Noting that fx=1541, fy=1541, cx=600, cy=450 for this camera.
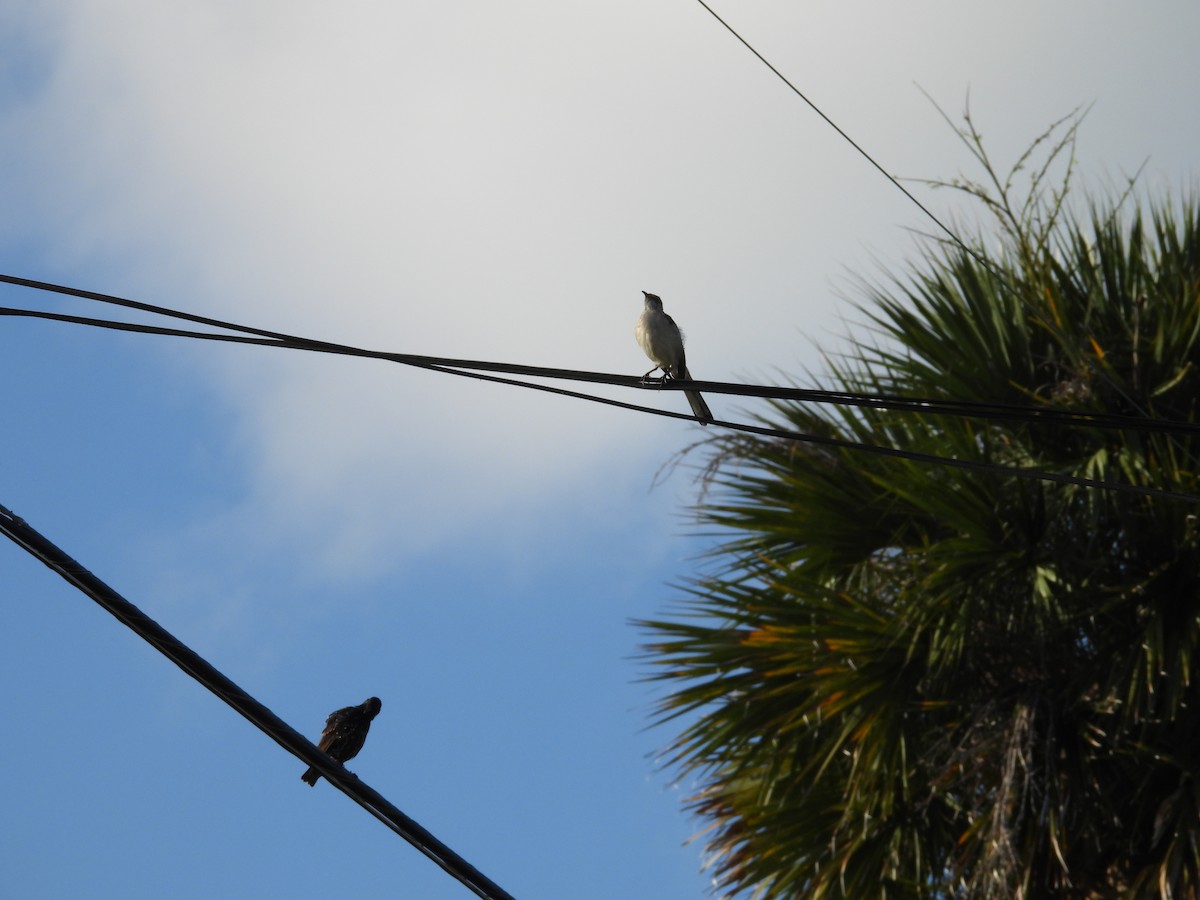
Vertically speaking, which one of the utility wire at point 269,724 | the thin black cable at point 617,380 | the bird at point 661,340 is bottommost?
the utility wire at point 269,724

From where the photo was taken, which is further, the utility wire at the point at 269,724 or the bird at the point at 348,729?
the bird at the point at 348,729

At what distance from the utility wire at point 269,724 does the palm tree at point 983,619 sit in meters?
3.04

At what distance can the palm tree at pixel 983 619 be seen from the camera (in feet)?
21.0

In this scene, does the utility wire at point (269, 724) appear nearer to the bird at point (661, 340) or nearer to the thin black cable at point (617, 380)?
the thin black cable at point (617, 380)

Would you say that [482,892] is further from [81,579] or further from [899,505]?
[899,505]

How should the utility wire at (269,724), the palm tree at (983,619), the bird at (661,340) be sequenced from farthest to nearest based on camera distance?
the bird at (661,340)
the palm tree at (983,619)
the utility wire at (269,724)

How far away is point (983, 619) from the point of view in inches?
268

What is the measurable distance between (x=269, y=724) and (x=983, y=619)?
12.8 ft

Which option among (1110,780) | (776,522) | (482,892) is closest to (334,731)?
(776,522)

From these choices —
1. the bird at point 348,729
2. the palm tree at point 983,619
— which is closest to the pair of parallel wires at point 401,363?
the palm tree at point 983,619

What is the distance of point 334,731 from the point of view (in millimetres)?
8484

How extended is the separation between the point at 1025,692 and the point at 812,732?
3.42ft

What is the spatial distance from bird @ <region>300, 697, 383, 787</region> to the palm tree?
74.4 inches

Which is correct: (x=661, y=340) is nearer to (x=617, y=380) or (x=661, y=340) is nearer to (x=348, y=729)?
(x=348, y=729)
